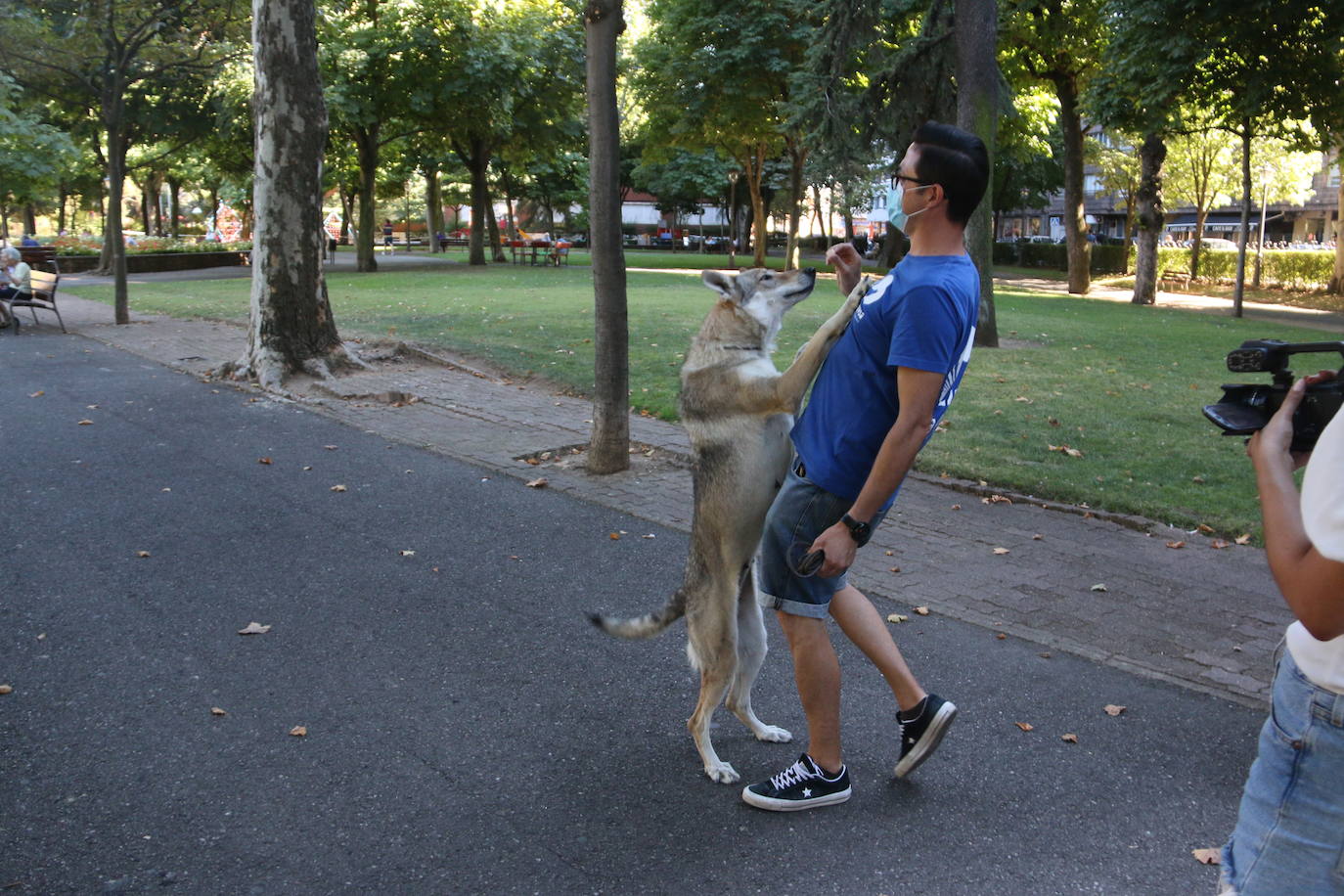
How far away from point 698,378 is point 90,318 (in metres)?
19.6

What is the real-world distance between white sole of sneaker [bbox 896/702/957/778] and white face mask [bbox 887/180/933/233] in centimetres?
171

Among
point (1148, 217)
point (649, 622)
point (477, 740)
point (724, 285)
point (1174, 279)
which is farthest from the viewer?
point (1174, 279)

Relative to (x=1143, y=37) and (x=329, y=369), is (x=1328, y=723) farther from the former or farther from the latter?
(x=1143, y=37)

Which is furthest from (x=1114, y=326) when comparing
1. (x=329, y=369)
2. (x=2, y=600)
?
(x=2, y=600)

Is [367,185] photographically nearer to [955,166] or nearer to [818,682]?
[818,682]

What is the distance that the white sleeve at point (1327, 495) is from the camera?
1667mm

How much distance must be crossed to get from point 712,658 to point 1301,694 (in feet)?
7.16

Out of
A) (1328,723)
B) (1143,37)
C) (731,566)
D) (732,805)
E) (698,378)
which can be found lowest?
(732,805)

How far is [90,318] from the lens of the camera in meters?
19.8

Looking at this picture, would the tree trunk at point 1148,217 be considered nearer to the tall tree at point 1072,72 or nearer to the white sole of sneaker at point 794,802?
the tall tree at point 1072,72

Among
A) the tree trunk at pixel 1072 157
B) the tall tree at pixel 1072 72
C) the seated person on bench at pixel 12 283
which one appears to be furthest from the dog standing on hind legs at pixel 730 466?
the tree trunk at pixel 1072 157

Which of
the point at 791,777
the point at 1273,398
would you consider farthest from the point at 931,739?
the point at 1273,398

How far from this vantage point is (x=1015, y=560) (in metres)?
6.57

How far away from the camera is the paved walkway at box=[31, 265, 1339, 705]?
5285 millimetres
